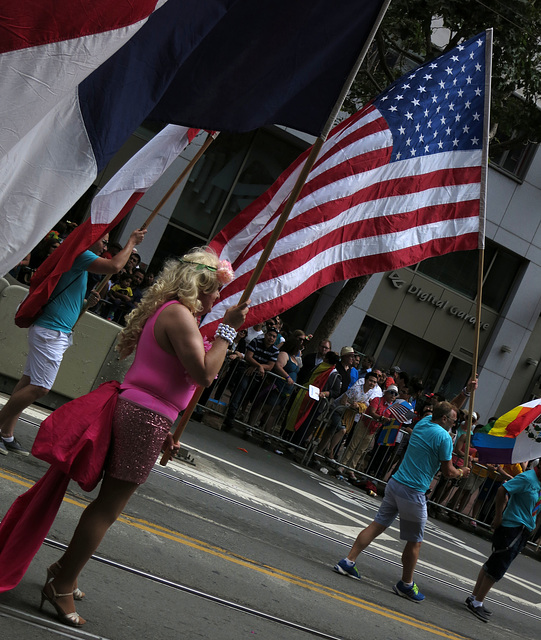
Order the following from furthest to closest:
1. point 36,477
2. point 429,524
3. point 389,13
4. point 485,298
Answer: point 485,298, point 389,13, point 429,524, point 36,477

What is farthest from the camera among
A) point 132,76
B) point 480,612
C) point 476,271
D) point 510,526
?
point 476,271

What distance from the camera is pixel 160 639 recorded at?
15.7 feet

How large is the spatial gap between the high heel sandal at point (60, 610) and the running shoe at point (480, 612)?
17.9 ft

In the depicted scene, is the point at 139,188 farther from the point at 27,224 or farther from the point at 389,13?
the point at 389,13

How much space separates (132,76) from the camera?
3686 mm

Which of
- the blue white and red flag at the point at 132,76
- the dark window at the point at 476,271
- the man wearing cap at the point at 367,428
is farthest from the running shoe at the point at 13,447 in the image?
the dark window at the point at 476,271

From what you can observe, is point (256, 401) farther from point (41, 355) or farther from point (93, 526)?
point (93, 526)

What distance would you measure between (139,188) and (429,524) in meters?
10.2

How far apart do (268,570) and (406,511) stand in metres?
1.71

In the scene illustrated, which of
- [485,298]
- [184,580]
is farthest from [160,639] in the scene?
[485,298]

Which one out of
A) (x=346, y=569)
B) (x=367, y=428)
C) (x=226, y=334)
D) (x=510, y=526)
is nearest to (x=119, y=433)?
(x=226, y=334)

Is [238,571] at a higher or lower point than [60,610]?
lower

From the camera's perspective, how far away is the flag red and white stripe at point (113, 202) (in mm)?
5328

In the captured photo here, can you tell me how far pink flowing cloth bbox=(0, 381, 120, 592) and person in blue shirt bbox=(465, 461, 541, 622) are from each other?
5.86 metres
